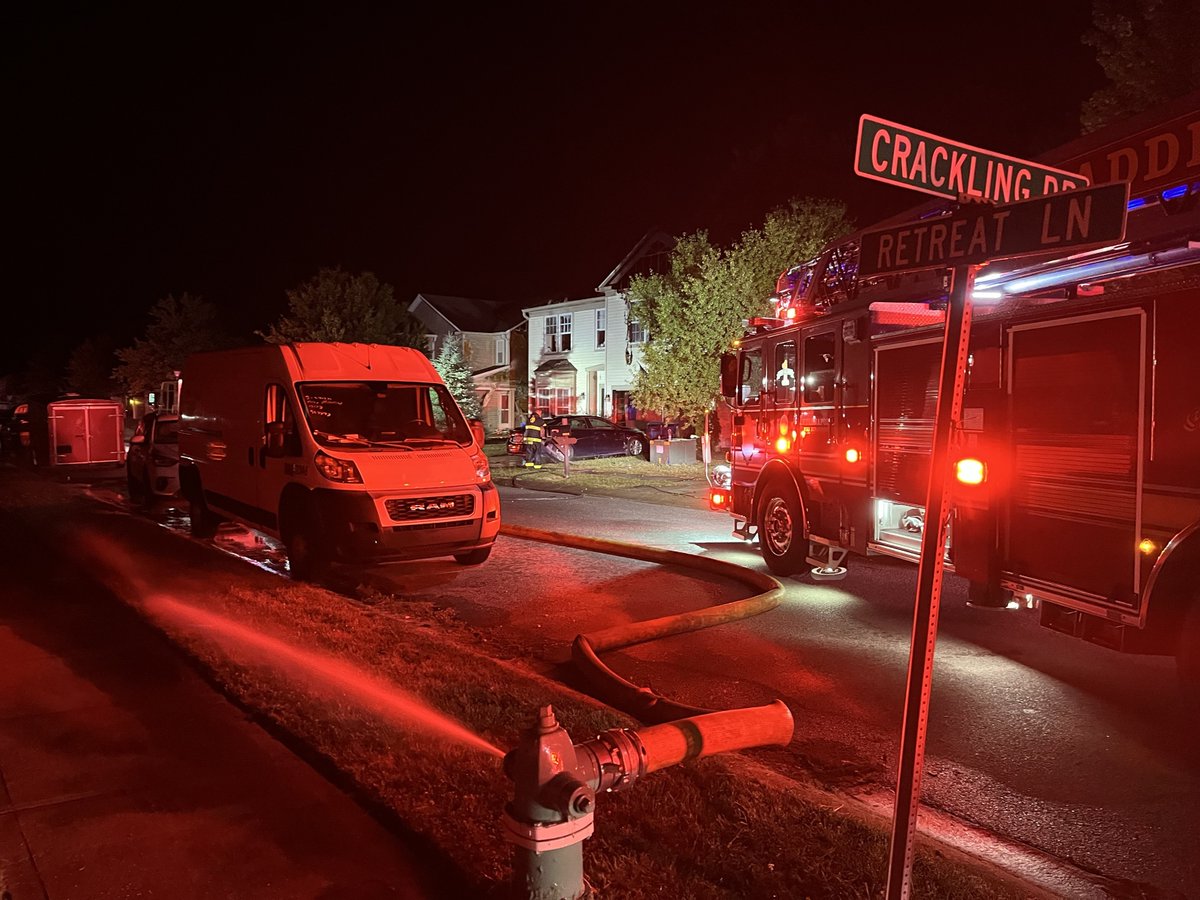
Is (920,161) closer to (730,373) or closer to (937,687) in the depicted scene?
(937,687)

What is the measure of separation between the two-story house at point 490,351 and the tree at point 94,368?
37.5m

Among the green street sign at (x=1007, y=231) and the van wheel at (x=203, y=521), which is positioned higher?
the green street sign at (x=1007, y=231)

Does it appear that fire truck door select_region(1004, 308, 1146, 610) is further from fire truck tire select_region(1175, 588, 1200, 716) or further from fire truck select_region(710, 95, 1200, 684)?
fire truck tire select_region(1175, 588, 1200, 716)

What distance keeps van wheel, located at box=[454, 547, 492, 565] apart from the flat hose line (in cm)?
161

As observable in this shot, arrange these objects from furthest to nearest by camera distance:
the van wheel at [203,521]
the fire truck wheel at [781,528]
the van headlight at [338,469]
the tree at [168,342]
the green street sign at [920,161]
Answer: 1. the tree at [168,342]
2. the van wheel at [203,521]
3. the fire truck wheel at [781,528]
4. the van headlight at [338,469]
5. the green street sign at [920,161]

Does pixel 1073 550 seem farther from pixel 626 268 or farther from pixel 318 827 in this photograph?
pixel 626 268

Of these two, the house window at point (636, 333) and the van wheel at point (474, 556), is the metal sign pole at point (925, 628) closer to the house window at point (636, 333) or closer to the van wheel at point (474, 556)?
the van wheel at point (474, 556)

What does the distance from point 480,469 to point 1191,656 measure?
6.32 meters

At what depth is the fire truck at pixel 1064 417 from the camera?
471cm

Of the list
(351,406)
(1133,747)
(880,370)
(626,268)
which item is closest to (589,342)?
(626,268)

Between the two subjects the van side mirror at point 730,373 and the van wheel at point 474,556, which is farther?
the van side mirror at point 730,373

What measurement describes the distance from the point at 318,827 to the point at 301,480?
5.57m

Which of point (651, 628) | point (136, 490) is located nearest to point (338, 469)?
point (651, 628)


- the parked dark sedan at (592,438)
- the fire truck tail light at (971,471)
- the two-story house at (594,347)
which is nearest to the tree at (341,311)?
the two-story house at (594,347)
